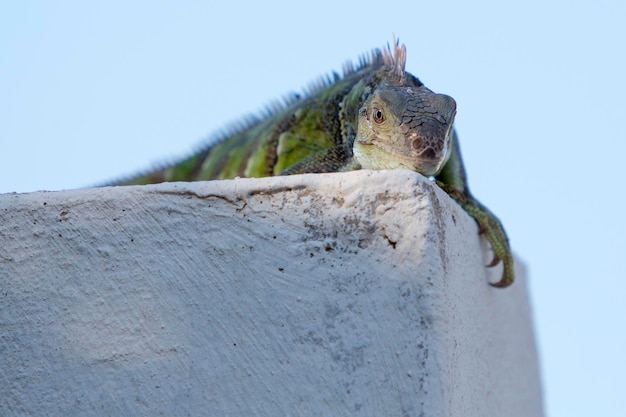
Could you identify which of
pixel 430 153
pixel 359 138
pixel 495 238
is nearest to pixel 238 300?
pixel 430 153

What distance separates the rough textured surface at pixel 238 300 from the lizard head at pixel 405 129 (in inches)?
33.0

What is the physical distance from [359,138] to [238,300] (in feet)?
6.01

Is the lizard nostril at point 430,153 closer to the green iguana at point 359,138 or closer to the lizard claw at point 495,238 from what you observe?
the green iguana at point 359,138

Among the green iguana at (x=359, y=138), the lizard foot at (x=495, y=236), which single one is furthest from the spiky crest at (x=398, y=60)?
the lizard foot at (x=495, y=236)

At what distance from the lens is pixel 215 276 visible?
331 cm

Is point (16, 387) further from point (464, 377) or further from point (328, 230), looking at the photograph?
point (464, 377)

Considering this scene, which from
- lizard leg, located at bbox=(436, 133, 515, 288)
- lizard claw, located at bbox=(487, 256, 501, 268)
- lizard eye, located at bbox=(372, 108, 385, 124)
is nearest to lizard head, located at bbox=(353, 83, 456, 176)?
lizard eye, located at bbox=(372, 108, 385, 124)

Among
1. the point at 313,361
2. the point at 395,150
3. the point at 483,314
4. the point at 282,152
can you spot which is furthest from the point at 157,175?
the point at 313,361

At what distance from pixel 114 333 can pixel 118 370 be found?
0.45ft

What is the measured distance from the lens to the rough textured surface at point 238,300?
3117mm

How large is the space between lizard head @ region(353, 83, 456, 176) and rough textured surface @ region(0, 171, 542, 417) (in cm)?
84

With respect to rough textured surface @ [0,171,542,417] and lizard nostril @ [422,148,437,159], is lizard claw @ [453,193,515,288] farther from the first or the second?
rough textured surface @ [0,171,542,417]

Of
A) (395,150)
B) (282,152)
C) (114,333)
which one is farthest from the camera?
(282,152)

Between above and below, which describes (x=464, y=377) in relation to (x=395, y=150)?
below
